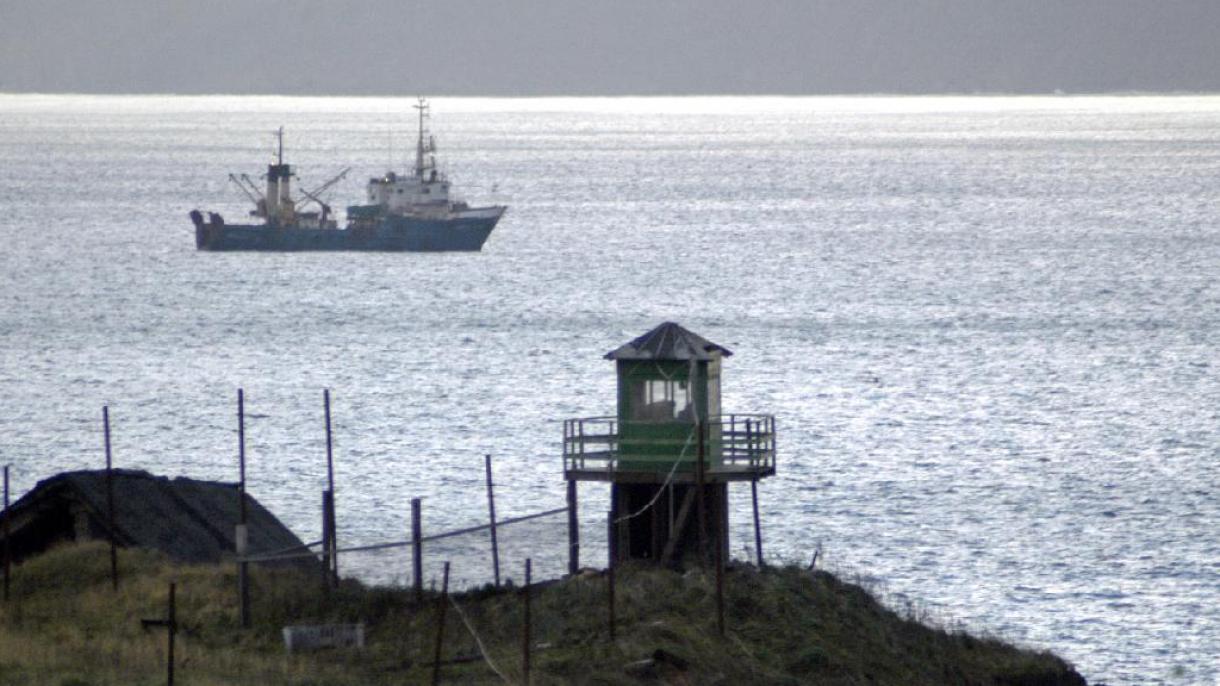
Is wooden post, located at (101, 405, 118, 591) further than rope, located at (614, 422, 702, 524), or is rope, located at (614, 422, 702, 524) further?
rope, located at (614, 422, 702, 524)

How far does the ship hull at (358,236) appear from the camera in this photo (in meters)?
146

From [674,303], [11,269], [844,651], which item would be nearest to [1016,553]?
[844,651]

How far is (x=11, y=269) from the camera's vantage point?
138750mm

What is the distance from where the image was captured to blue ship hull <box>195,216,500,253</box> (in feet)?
480

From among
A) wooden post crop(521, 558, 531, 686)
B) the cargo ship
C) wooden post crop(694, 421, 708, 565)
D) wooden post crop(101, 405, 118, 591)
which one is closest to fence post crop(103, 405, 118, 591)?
wooden post crop(101, 405, 118, 591)

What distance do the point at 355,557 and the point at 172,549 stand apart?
7.32 metres

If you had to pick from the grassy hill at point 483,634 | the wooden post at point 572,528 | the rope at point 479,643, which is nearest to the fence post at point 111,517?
the grassy hill at point 483,634

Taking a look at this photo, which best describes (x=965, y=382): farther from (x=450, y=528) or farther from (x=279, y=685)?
(x=279, y=685)

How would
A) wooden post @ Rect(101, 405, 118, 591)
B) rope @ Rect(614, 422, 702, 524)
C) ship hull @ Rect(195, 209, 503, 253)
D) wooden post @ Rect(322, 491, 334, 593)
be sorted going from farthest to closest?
ship hull @ Rect(195, 209, 503, 253) → rope @ Rect(614, 422, 702, 524) → wooden post @ Rect(101, 405, 118, 591) → wooden post @ Rect(322, 491, 334, 593)

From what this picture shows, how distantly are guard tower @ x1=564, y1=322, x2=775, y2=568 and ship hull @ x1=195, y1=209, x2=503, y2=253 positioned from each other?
11016cm

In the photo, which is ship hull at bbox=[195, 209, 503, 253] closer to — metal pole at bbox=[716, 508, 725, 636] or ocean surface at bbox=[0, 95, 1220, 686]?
ocean surface at bbox=[0, 95, 1220, 686]

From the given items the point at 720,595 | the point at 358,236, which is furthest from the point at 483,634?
the point at 358,236

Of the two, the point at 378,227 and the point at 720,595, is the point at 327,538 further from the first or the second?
the point at 378,227

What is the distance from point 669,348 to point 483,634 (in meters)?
6.35
